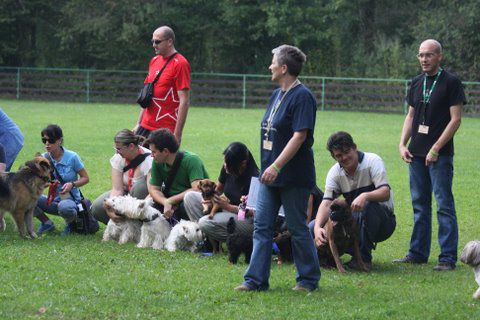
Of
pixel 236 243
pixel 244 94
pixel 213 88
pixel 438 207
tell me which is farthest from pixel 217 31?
pixel 236 243

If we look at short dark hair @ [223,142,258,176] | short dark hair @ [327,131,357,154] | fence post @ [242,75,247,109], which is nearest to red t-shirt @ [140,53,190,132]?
short dark hair @ [223,142,258,176]

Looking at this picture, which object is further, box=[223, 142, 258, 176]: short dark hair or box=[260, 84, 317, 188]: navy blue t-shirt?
box=[223, 142, 258, 176]: short dark hair

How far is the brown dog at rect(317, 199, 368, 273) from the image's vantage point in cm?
739

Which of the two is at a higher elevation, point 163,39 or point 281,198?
point 163,39

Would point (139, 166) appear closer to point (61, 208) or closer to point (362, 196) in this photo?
point (61, 208)

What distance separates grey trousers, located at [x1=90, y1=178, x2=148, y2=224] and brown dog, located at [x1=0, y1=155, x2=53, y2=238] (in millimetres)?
578

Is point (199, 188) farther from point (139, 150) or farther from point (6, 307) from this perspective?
point (6, 307)

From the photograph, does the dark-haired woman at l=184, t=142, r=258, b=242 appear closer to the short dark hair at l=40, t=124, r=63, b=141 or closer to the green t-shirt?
the green t-shirt

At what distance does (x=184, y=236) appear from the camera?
28.0 feet

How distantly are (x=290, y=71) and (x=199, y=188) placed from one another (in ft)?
7.36

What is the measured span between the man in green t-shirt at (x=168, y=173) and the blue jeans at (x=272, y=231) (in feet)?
6.94

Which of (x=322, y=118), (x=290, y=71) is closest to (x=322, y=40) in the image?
(x=322, y=118)

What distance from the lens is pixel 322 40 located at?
43750 mm

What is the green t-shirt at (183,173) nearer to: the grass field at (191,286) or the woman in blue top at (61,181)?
the grass field at (191,286)
